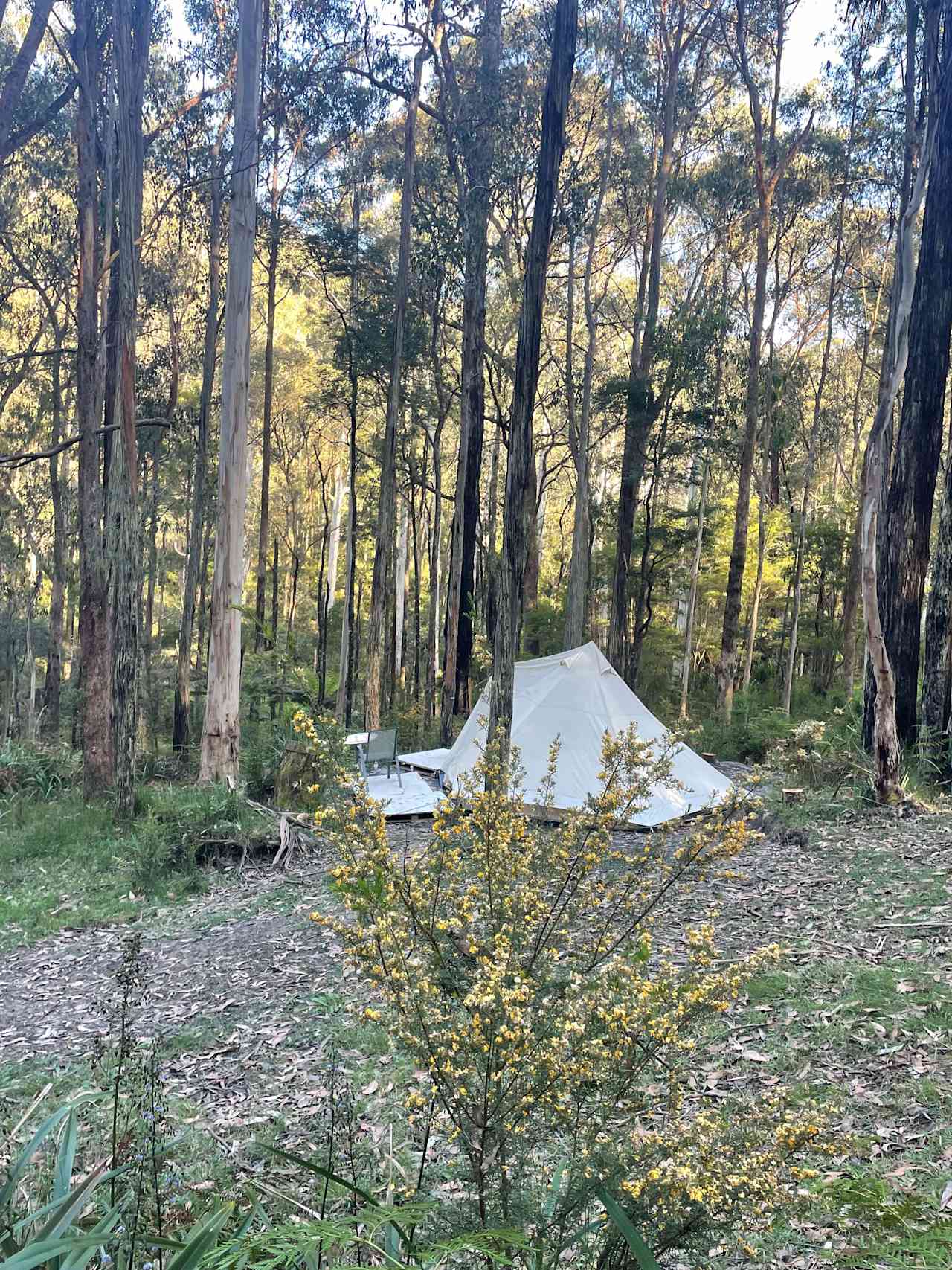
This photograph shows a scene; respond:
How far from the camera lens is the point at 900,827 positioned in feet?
20.1

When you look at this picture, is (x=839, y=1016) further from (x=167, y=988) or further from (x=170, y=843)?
(x=170, y=843)

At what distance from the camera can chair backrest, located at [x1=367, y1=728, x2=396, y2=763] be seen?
9383 mm

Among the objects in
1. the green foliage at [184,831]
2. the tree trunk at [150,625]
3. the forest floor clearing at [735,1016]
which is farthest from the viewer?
the tree trunk at [150,625]

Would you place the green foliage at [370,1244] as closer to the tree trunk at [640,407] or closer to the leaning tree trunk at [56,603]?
the tree trunk at [640,407]

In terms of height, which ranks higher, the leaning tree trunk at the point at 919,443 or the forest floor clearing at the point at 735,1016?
the leaning tree trunk at the point at 919,443

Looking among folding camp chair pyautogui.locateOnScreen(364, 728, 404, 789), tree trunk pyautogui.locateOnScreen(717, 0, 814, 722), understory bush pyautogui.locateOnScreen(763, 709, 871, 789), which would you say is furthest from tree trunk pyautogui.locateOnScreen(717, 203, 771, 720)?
folding camp chair pyautogui.locateOnScreen(364, 728, 404, 789)

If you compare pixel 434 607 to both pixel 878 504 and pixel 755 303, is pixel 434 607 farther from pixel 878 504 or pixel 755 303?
pixel 878 504

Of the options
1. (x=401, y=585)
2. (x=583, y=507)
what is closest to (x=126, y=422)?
(x=583, y=507)

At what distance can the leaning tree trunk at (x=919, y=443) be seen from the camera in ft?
24.2

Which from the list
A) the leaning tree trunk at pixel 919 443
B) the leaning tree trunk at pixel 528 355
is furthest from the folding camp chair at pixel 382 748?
the leaning tree trunk at pixel 919 443

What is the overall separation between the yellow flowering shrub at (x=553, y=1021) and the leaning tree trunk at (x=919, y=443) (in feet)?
20.3

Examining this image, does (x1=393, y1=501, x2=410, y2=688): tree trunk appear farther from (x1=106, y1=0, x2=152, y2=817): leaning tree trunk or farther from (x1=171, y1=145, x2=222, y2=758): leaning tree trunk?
(x1=106, y1=0, x2=152, y2=817): leaning tree trunk

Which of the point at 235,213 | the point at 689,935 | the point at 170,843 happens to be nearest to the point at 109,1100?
the point at 689,935

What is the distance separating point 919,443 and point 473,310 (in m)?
6.99
